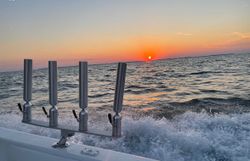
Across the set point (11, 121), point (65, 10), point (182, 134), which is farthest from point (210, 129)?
point (65, 10)

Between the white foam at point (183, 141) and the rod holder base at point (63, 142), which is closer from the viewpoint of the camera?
the rod holder base at point (63, 142)

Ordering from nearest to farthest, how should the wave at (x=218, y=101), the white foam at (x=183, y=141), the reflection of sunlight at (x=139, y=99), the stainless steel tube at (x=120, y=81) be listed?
the stainless steel tube at (x=120, y=81) < the white foam at (x=183, y=141) < the wave at (x=218, y=101) < the reflection of sunlight at (x=139, y=99)

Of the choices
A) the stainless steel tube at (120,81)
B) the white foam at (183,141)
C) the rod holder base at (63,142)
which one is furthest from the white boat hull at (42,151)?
the white foam at (183,141)

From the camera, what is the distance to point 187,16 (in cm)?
603

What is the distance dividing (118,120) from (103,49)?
13.2ft

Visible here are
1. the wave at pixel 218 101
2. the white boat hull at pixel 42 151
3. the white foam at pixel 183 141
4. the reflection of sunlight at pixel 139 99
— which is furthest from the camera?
the reflection of sunlight at pixel 139 99

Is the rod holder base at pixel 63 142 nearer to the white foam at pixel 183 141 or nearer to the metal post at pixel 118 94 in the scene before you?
the metal post at pixel 118 94

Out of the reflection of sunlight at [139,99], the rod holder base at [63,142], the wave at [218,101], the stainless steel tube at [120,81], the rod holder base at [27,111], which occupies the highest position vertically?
the stainless steel tube at [120,81]

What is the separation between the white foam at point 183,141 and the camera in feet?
5.23

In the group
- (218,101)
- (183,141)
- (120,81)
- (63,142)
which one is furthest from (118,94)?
(218,101)

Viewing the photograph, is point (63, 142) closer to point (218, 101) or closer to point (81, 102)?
point (81, 102)

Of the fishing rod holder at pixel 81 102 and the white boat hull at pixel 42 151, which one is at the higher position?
the fishing rod holder at pixel 81 102

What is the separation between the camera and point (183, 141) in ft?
5.69

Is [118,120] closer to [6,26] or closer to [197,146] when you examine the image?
[197,146]
